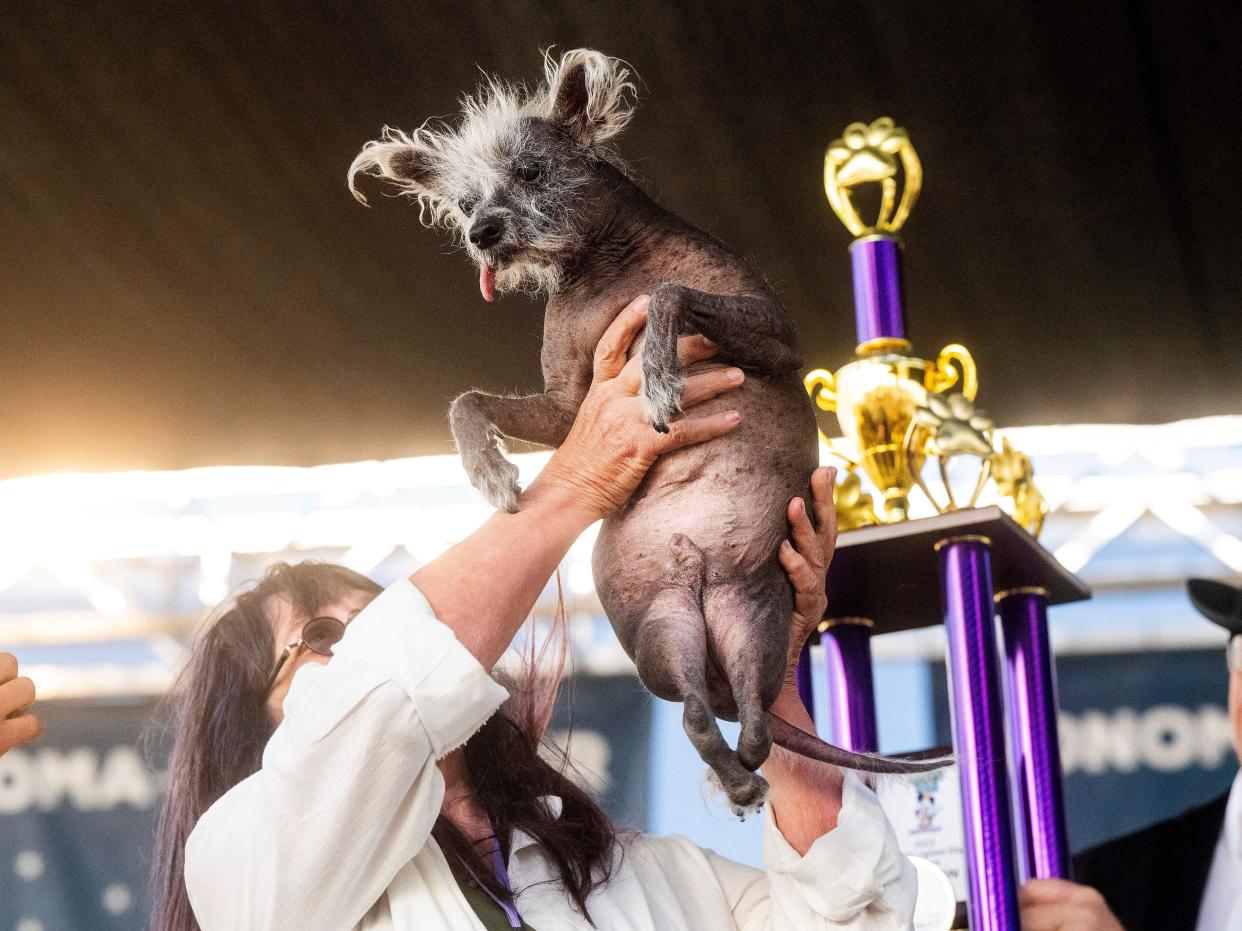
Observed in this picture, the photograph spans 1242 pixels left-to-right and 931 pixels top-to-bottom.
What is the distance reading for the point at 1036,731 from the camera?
2074mm

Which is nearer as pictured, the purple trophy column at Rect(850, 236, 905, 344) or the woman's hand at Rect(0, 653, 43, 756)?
the woman's hand at Rect(0, 653, 43, 756)

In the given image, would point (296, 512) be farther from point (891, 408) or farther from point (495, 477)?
point (495, 477)

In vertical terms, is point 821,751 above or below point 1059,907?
above

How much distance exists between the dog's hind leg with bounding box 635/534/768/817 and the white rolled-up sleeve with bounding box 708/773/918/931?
0.39m

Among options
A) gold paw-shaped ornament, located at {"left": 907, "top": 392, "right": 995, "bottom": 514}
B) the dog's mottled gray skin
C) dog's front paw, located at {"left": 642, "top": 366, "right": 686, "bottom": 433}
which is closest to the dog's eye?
the dog's mottled gray skin

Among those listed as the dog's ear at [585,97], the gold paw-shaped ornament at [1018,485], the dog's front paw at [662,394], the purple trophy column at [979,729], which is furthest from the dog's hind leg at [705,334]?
the gold paw-shaped ornament at [1018,485]

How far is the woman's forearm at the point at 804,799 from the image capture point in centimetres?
171

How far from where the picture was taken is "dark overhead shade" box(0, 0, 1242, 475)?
3090 mm

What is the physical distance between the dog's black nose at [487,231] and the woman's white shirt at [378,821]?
0.35m

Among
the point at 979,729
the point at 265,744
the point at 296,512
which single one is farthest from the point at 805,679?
the point at 296,512

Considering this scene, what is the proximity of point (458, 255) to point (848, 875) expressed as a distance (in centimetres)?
215

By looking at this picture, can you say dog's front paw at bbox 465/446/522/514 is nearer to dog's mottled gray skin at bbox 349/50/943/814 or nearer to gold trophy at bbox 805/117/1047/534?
dog's mottled gray skin at bbox 349/50/943/814

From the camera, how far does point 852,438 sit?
7.47 feet

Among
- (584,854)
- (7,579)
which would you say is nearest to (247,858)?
(584,854)
